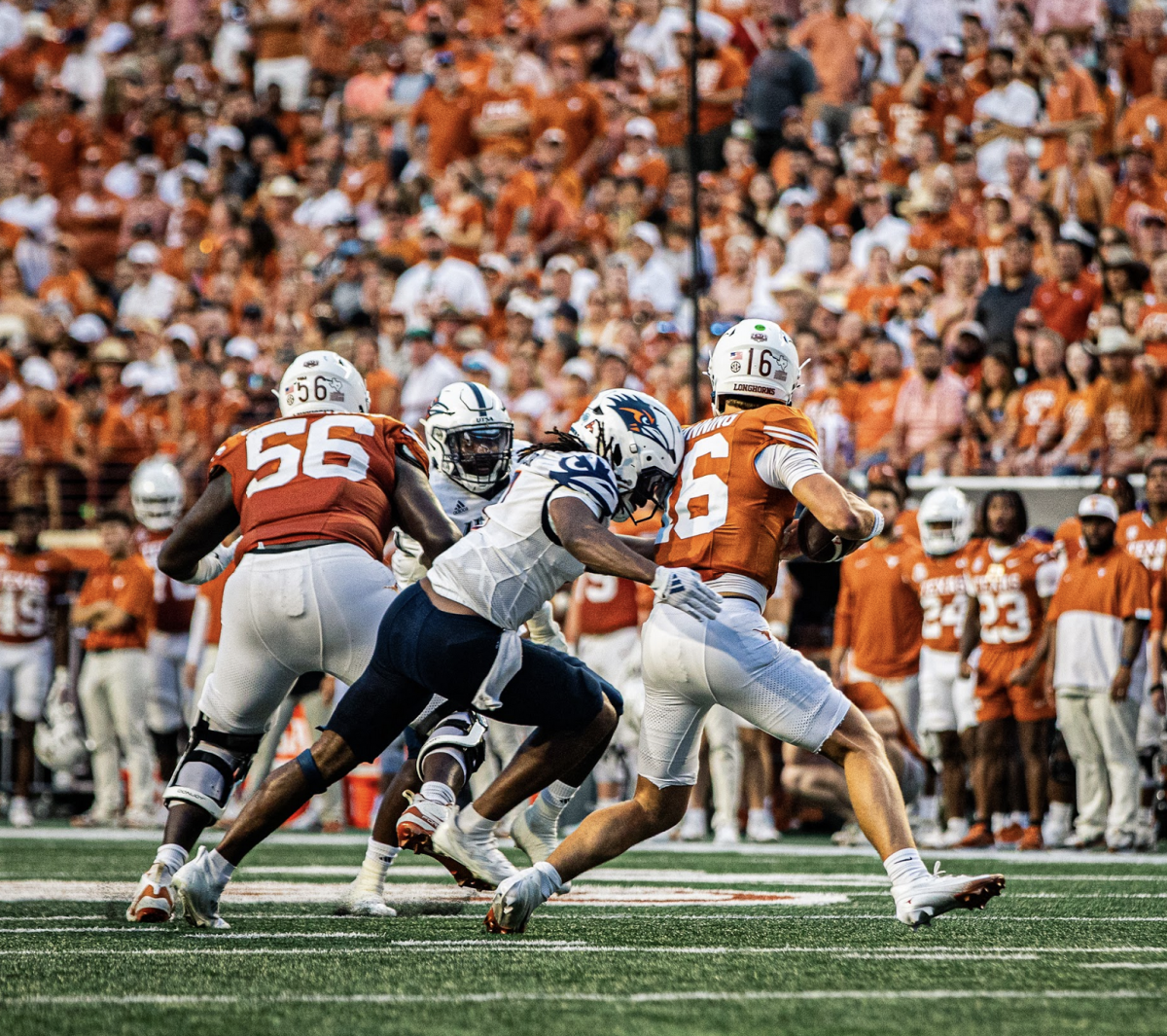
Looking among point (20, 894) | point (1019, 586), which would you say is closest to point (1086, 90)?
point (1019, 586)

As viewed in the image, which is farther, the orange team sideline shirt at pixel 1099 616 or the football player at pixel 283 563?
the orange team sideline shirt at pixel 1099 616

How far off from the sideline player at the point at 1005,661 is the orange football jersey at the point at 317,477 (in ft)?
17.1

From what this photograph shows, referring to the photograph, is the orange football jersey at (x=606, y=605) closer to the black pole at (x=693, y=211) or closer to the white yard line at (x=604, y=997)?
the black pole at (x=693, y=211)

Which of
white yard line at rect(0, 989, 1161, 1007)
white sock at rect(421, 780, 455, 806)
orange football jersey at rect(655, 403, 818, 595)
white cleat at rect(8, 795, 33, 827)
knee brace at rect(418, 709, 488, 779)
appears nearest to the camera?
white yard line at rect(0, 989, 1161, 1007)

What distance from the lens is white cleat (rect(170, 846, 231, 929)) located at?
5.35 metres

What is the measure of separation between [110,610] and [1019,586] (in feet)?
19.4

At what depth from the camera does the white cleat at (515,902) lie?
A: 5.09 m

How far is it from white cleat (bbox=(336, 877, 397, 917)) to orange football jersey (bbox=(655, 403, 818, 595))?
154 centimetres

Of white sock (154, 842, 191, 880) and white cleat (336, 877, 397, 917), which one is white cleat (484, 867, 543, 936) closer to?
white cleat (336, 877, 397, 917)

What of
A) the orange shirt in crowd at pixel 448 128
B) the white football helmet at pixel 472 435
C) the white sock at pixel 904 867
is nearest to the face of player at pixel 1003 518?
the white football helmet at pixel 472 435

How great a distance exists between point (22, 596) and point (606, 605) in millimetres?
4092

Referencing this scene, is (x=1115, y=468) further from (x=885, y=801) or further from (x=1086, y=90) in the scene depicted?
(x=885, y=801)

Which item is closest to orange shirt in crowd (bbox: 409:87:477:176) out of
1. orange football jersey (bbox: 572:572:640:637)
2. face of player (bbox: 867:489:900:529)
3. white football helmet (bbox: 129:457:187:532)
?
orange football jersey (bbox: 572:572:640:637)

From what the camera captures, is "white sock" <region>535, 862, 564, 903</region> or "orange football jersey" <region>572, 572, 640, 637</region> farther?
"orange football jersey" <region>572, 572, 640, 637</region>
